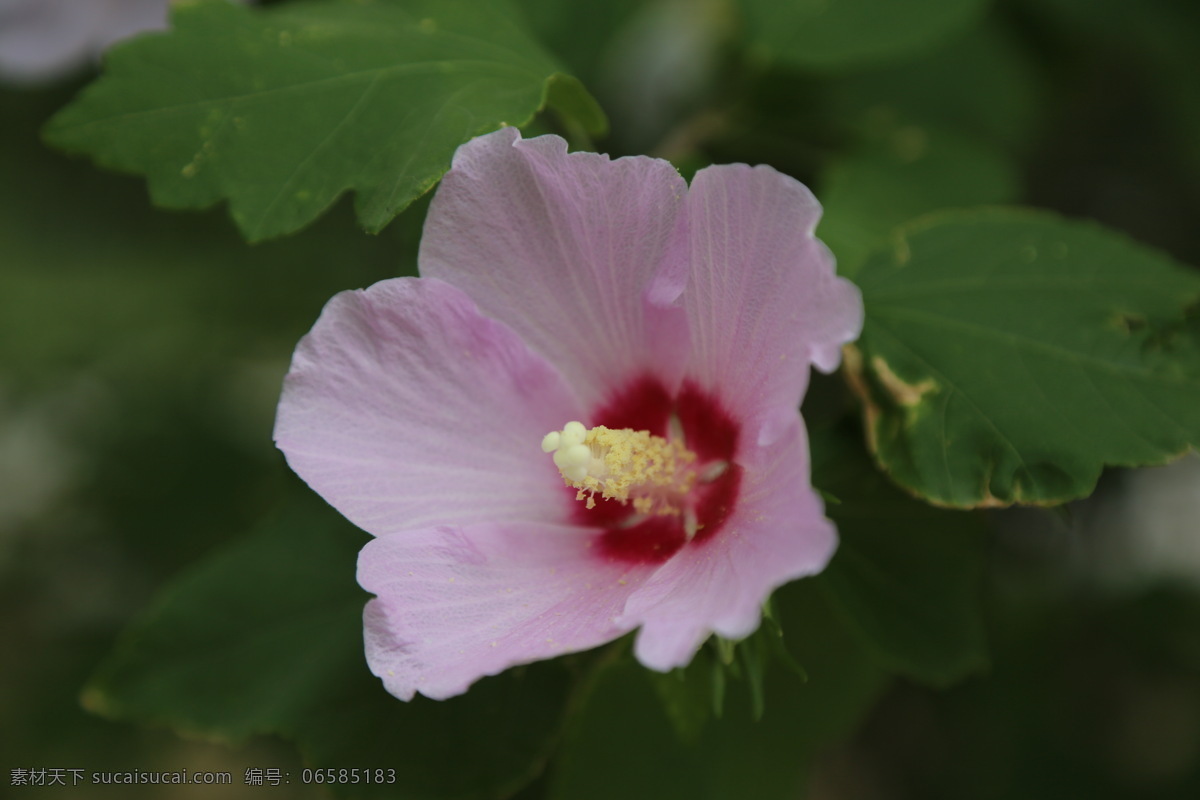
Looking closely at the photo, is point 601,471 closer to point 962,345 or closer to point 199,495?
point 962,345

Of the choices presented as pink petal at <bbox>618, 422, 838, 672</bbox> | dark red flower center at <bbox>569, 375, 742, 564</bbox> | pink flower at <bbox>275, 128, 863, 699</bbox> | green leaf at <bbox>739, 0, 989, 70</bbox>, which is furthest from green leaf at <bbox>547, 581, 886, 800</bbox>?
green leaf at <bbox>739, 0, 989, 70</bbox>

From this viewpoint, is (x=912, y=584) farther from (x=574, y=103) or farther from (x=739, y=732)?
(x=574, y=103)

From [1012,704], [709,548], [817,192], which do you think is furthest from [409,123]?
[1012,704]

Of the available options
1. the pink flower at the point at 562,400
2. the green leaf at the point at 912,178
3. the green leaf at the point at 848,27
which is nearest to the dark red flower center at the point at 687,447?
the pink flower at the point at 562,400

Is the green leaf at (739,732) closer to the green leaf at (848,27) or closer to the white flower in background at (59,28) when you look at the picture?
the green leaf at (848,27)

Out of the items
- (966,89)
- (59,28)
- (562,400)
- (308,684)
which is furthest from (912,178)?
(59,28)

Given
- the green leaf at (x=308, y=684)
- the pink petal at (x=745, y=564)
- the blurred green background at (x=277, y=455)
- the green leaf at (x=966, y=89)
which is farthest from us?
the blurred green background at (x=277, y=455)
